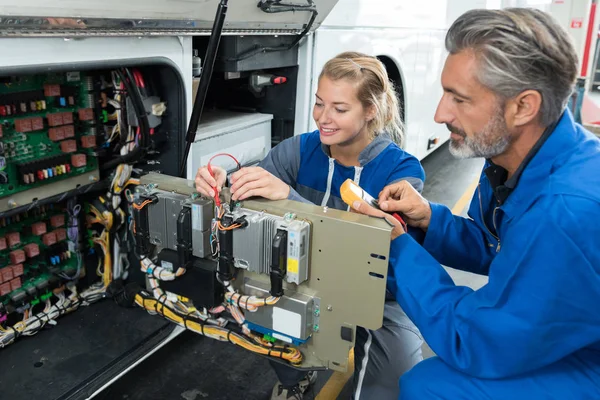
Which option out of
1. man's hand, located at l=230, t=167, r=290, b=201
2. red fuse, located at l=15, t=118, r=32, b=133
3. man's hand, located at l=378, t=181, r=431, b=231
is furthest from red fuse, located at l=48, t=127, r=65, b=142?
man's hand, located at l=378, t=181, r=431, b=231

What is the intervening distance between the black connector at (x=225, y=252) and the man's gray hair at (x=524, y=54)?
82 centimetres

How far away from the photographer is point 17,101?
1.95 meters

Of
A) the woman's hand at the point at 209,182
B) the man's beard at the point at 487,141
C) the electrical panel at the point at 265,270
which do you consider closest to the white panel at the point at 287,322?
the electrical panel at the point at 265,270

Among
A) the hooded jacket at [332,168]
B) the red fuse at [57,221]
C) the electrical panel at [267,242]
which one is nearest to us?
the electrical panel at [267,242]

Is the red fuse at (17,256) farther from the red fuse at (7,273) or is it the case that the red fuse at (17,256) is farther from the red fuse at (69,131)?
the red fuse at (69,131)

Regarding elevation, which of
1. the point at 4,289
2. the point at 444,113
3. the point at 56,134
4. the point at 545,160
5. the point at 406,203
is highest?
the point at 444,113

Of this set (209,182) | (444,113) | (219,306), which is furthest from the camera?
(219,306)

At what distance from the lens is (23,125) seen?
78.4 inches

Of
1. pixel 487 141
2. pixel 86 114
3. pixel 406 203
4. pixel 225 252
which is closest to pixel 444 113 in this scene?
pixel 487 141

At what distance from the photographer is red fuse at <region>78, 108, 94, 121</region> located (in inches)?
85.6

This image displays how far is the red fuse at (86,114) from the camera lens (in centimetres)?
217

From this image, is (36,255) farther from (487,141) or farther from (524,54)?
(524,54)

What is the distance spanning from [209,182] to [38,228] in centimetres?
104

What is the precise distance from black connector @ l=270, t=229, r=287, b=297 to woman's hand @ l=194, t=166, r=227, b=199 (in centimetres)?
28
